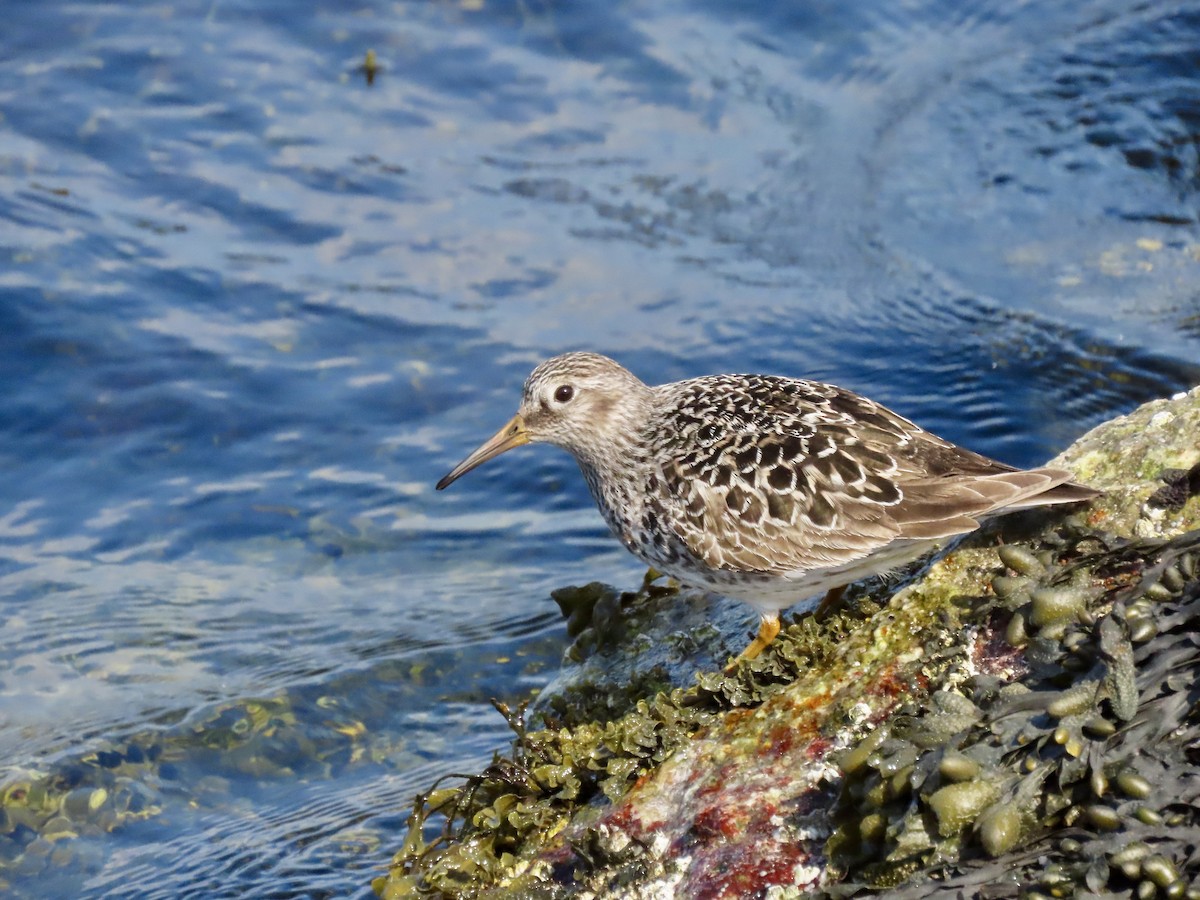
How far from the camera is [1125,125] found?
474 inches

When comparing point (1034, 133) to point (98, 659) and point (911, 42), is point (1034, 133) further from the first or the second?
→ point (98, 659)

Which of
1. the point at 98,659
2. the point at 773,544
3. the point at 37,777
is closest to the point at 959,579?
the point at 773,544

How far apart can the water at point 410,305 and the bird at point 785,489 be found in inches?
69.5

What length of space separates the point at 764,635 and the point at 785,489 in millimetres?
549

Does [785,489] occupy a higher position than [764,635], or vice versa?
[785,489]

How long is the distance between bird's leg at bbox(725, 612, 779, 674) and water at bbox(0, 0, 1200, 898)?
1.94 meters

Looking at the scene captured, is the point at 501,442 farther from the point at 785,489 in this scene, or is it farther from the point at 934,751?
the point at 934,751

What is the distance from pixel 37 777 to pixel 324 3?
360 inches

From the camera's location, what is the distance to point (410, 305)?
36.2ft

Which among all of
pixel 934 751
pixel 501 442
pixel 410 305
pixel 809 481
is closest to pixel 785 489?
pixel 809 481

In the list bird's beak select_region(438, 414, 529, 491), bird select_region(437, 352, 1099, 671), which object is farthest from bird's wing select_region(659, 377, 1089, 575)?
bird's beak select_region(438, 414, 529, 491)

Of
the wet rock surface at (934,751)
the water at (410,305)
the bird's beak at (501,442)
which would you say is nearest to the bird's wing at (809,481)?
the wet rock surface at (934,751)

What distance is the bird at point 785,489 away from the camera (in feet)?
15.6

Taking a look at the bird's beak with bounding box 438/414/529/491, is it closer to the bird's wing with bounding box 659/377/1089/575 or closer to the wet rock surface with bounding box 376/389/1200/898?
the bird's wing with bounding box 659/377/1089/575
